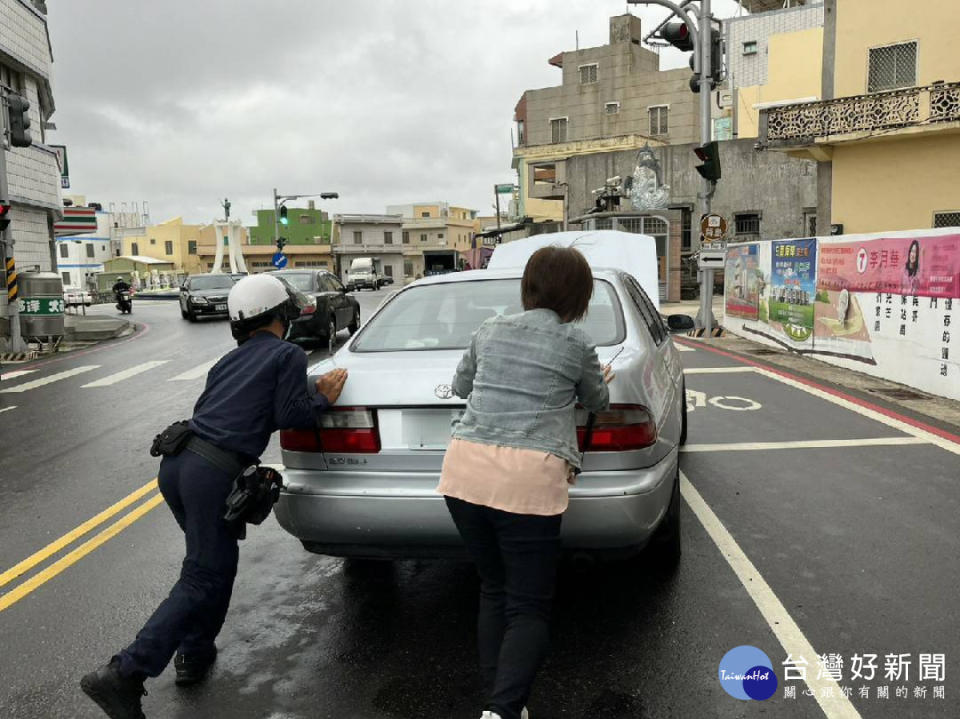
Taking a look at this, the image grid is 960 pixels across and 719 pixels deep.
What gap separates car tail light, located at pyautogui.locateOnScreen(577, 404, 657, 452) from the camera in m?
3.34

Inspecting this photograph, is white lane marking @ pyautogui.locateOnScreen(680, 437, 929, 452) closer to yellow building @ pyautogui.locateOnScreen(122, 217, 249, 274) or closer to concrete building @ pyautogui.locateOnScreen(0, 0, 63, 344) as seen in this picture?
concrete building @ pyautogui.locateOnScreen(0, 0, 63, 344)

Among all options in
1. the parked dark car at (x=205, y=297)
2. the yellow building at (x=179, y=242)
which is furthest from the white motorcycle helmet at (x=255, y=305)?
the yellow building at (x=179, y=242)

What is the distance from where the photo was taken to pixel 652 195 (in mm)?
33188

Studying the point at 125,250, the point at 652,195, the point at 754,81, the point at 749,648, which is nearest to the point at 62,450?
the point at 749,648

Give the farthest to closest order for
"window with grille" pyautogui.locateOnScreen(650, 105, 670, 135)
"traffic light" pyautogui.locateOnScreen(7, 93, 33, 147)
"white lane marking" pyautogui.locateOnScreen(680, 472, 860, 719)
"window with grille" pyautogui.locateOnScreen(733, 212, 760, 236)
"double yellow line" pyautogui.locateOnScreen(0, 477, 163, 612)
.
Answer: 1. "window with grille" pyautogui.locateOnScreen(650, 105, 670, 135)
2. "window with grille" pyautogui.locateOnScreen(733, 212, 760, 236)
3. "traffic light" pyautogui.locateOnScreen(7, 93, 33, 147)
4. "double yellow line" pyautogui.locateOnScreen(0, 477, 163, 612)
5. "white lane marking" pyautogui.locateOnScreen(680, 472, 860, 719)

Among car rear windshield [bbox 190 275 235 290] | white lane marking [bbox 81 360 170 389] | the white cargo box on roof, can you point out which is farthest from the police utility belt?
car rear windshield [bbox 190 275 235 290]

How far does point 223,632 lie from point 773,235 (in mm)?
33855

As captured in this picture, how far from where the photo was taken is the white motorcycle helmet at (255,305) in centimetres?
328

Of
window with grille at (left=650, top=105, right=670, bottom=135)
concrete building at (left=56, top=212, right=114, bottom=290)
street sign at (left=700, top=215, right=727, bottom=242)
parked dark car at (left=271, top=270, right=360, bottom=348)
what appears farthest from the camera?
concrete building at (left=56, top=212, right=114, bottom=290)

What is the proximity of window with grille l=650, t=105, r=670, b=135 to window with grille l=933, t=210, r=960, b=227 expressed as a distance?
121 feet

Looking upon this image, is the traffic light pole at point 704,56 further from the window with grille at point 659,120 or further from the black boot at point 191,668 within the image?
the window with grille at point 659,120

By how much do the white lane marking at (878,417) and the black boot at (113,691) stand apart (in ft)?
20.8

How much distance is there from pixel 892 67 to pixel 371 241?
74080 millimetres

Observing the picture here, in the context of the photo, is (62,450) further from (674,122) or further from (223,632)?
(674,122)
